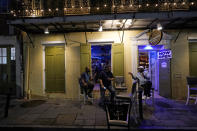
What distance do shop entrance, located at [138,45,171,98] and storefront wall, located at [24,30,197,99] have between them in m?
0.35

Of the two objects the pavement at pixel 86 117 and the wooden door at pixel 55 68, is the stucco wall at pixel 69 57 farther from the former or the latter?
the pavement at pixel 86 117

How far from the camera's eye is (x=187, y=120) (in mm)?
4535

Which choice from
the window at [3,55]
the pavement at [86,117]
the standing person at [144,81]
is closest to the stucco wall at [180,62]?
the pavement at [86,117]

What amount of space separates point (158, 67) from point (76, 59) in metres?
4.76

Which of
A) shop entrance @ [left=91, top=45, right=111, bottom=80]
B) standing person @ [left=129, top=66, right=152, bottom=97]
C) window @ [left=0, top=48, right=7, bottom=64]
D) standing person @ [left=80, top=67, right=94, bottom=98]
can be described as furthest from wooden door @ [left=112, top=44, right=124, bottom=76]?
window @ [left=0, top=48, right=7, bottom=64]

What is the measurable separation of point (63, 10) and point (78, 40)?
1.77 metres

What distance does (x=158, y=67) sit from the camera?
7645 millimetres

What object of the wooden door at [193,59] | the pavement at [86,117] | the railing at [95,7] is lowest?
the pavement at [86,117]

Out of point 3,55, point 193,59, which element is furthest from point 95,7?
point 3,55

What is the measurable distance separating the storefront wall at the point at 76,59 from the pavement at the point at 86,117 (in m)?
1.47

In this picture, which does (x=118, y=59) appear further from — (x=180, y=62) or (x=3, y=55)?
(x=3, y=55)

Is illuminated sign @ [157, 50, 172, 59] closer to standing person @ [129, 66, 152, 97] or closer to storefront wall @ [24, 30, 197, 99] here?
storefront wall @ [24, 30, 197, 99]

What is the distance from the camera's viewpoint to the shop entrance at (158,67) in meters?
7.16

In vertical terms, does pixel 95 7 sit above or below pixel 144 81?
above
